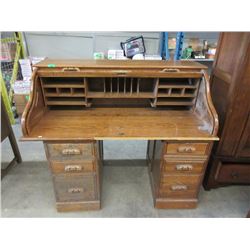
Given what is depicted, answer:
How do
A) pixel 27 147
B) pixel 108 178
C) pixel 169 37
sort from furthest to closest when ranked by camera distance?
pixel 169 37, pixel 27 147, pixel 108 178

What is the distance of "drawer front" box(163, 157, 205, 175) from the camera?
1401 mm

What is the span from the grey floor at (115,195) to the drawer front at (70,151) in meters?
0.58

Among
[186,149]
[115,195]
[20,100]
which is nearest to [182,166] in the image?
[186,149]

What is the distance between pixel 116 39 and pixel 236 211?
2800mm

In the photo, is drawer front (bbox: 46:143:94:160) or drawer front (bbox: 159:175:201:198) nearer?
drawer front (bbox: 46:143:94:160)

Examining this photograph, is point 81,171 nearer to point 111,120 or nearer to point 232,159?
point 111,120

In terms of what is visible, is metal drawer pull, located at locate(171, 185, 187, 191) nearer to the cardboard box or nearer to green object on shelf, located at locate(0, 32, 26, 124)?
the cardboard box

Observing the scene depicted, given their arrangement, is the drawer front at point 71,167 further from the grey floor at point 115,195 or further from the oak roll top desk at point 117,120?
the grey floor at point 115,195

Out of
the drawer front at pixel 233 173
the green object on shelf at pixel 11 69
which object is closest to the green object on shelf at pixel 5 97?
the green object on shelf at pixel 11 69

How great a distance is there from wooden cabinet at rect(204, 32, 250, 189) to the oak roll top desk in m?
0.23

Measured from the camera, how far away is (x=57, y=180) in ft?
4.73

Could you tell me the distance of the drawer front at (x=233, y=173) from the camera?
1698 millimetres

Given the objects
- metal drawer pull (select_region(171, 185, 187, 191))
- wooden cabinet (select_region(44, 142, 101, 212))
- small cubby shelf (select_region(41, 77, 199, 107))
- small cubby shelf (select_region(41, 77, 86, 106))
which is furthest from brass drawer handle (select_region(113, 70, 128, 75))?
metal drawer pull (select_region(171, 185, 187, 191))
